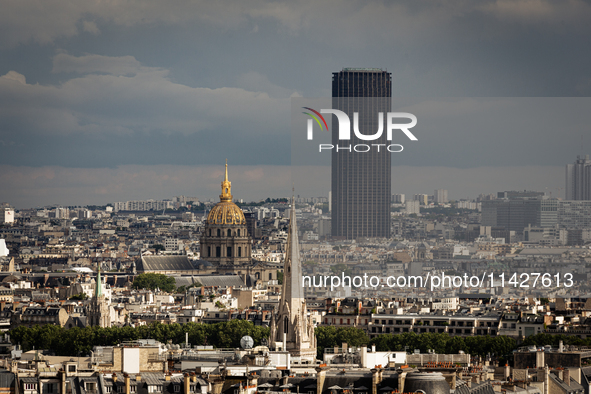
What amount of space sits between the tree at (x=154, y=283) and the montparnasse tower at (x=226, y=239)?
41.2m

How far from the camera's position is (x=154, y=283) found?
148 meters

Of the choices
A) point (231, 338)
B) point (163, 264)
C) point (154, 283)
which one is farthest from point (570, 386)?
point (163, 264)

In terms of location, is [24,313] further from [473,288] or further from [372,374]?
[372,374]

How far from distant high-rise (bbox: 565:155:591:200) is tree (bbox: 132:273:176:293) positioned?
37113 mm

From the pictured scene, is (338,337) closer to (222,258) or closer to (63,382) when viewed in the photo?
(63,382)

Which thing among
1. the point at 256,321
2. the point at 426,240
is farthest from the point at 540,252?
the point at 256,321

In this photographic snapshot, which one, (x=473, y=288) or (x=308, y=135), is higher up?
(x=308, y=135)

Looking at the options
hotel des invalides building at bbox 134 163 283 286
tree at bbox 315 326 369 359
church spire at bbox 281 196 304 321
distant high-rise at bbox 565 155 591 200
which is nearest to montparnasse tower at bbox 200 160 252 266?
hotel des invalides building at bbox 134 163 283 286

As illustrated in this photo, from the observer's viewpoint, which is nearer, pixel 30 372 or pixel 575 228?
pixel 30 372

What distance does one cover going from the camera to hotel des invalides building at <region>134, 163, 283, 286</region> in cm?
17575

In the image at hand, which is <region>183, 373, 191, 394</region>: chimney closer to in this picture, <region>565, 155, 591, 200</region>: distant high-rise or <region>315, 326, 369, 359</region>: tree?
<region>315, 326, 369, 359</region>: tree

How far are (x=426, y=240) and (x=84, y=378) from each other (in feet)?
434

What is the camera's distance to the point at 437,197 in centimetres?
15312

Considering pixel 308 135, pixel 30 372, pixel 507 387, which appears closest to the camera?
pixel 507 387
